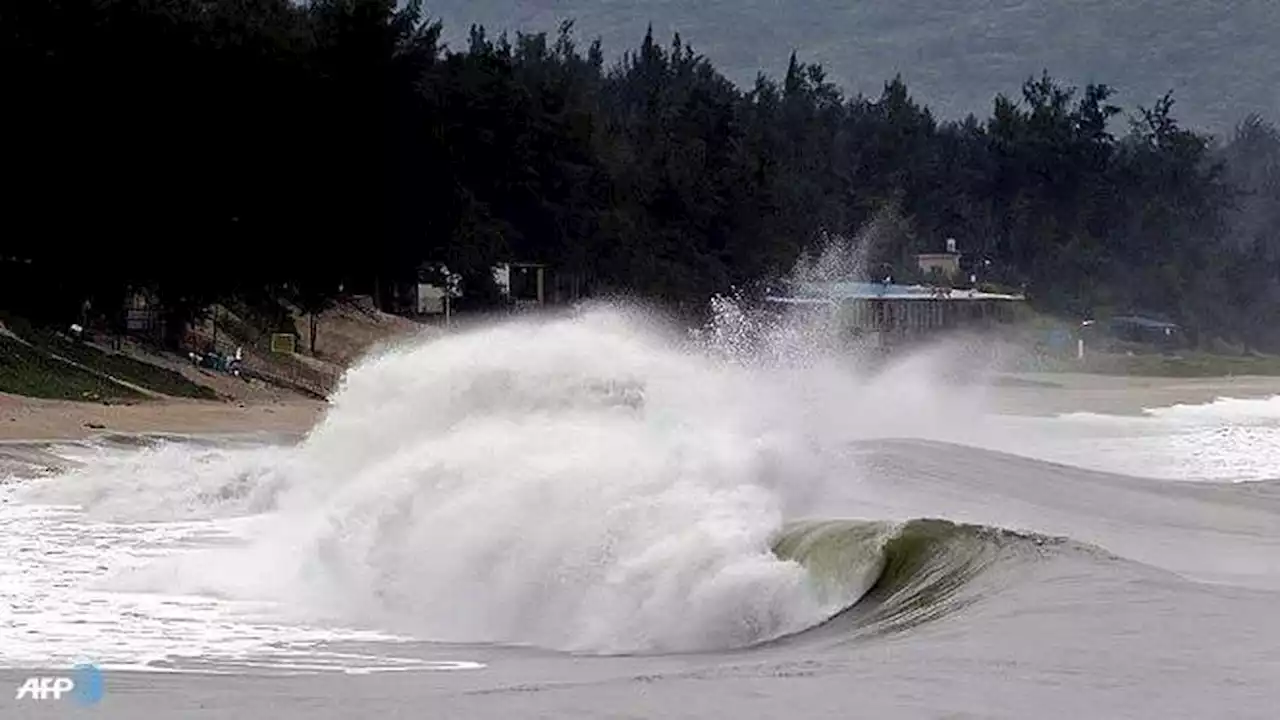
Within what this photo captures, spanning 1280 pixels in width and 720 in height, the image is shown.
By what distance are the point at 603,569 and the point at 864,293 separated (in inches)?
3487

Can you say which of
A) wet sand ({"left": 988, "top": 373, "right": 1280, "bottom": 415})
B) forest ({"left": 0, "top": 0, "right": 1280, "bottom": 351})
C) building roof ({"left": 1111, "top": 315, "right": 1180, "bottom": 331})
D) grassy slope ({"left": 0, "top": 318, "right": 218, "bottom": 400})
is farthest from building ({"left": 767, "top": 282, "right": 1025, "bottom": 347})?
grassy slope ({"left": 0, "top": 318, "right": 218, "bottom": 400})

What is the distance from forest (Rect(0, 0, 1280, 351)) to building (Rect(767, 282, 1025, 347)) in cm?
242

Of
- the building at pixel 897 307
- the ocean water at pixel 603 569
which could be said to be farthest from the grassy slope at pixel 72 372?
the building at pixel 897 307

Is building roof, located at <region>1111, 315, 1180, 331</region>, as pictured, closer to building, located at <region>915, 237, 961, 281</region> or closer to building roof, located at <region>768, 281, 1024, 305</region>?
building, located at <region>915, 237, 961, 281</region>

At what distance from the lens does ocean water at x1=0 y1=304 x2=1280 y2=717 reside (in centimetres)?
1231

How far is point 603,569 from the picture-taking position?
16.2 m

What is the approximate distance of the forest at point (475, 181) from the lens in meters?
47.2

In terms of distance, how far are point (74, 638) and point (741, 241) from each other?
238 feet

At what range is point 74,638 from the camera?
14984 mm

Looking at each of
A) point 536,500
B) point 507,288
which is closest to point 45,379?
point 536,500

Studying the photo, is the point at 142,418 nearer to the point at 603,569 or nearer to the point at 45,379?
the point at 45,379

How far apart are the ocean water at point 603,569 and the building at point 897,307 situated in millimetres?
57607

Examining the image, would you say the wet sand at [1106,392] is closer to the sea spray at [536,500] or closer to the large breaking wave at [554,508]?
the large breaking wave at [554,508]

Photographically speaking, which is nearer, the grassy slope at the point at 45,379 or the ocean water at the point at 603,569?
the ocean water at the point at 603,569
